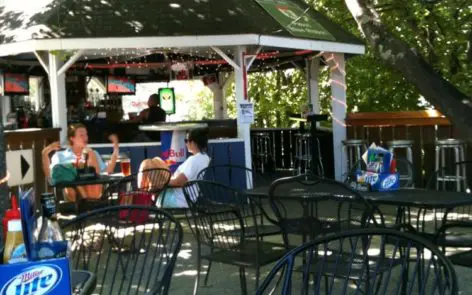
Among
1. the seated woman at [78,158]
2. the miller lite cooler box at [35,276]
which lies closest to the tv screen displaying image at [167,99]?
the seated woman at [78,158]

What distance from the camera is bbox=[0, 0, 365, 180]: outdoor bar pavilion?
9.42 meters

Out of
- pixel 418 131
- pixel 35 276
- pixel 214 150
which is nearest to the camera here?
pixel 35 276

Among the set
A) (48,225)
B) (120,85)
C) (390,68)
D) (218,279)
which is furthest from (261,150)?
(48,225)

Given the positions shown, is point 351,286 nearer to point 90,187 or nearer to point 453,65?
point 90,187

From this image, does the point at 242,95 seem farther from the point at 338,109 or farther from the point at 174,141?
the point at 338,109

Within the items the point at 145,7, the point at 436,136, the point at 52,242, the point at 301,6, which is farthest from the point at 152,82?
the point at 52,242

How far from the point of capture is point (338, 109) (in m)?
11.8

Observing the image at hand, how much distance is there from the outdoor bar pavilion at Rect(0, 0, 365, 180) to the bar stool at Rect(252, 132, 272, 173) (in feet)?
11.9

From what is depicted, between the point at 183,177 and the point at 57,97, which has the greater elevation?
the point at 57,97

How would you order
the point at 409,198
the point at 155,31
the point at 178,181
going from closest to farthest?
the point at 409,198, the point at 178,181, the point at 155,31

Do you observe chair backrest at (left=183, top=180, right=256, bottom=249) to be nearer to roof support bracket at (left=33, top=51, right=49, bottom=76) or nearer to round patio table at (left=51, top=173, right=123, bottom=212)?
round patio table at (left=51, top=173, right=123, bottom=212)

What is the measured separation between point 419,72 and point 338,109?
280 inches

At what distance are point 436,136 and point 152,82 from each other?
8616 millimetres

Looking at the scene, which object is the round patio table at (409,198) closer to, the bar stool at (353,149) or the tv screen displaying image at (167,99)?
the bar stool at (353,149)
